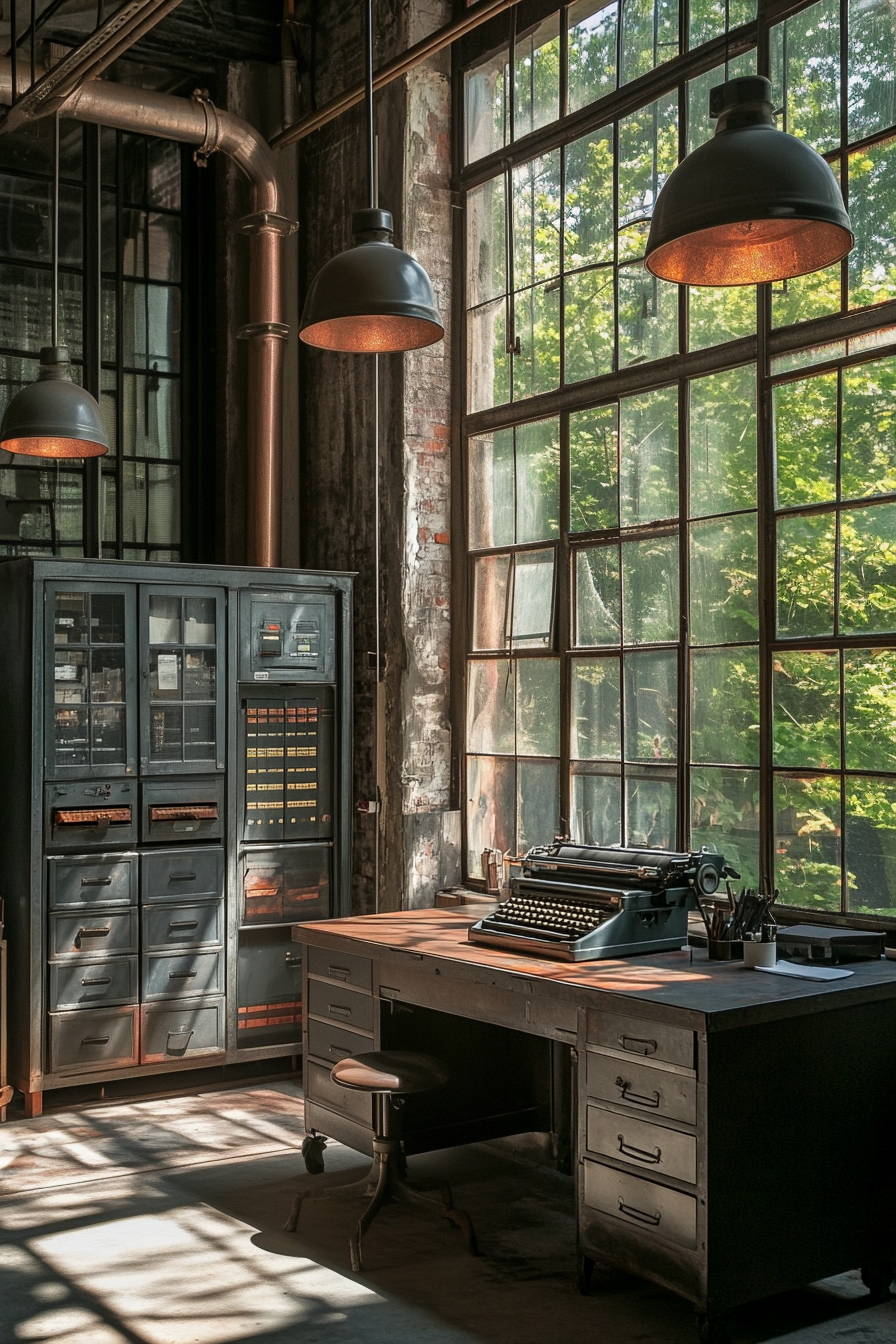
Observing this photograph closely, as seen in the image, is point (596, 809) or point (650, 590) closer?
point (650, 590)

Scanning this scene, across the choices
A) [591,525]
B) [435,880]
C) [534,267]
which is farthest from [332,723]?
[534,267]

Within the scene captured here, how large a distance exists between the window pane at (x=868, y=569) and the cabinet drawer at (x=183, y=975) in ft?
10.2

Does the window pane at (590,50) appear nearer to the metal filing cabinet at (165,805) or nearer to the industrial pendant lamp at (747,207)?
the metal filing cabinet at (165,805)

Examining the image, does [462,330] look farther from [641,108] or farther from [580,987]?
[580,987]

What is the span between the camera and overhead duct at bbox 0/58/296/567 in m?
6.36

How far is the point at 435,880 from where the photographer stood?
20.5ft

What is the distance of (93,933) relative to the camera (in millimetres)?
5719

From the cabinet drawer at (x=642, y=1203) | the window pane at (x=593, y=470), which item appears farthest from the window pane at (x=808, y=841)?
the window pane at (x=593, y=470)

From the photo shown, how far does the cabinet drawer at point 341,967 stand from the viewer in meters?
4.69

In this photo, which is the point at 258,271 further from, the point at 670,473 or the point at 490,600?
the point at 670,473

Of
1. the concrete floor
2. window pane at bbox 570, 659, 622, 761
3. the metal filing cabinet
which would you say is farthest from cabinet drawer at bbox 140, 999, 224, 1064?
window pane at bbox 570, 659, 622, 761

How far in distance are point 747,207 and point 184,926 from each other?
412cm

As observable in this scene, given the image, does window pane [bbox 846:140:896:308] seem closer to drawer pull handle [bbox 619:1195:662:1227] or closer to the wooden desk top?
the wooden desk top

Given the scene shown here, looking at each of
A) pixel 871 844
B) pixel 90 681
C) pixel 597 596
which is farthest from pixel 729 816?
pixel 90 681
